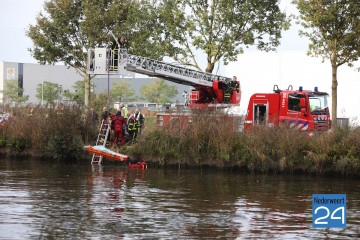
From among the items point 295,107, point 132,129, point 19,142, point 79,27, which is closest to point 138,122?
point 132,129

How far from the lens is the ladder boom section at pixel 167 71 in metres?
31.9

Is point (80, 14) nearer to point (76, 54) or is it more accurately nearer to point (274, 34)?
point (76, 54)

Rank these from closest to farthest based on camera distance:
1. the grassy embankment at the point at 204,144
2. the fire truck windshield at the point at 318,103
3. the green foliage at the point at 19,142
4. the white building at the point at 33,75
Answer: the grassy embankment at the point at 204,144, the green foliage at the point at 19,142, the fire truck windshield at the point at 318,103, the white building at the point at 33,75

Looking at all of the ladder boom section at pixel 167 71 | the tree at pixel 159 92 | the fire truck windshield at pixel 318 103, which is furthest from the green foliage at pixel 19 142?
the tree at pixel 159 92

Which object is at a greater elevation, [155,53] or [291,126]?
[155,53]

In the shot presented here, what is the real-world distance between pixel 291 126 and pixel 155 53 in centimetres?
1780

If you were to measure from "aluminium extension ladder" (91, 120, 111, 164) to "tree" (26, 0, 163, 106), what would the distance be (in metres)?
16.2

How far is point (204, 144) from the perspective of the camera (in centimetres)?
2808

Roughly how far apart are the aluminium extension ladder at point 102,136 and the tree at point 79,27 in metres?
16.2

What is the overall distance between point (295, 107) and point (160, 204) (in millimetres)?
15131

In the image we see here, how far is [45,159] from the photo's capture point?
100 feet

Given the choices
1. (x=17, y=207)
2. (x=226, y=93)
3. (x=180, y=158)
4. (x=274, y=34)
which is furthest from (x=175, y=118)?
(x=274, y=34)

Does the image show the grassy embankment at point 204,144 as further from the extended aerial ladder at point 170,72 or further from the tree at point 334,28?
the tree at point 334,28

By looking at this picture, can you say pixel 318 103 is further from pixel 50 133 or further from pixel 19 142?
pixel 19 142
